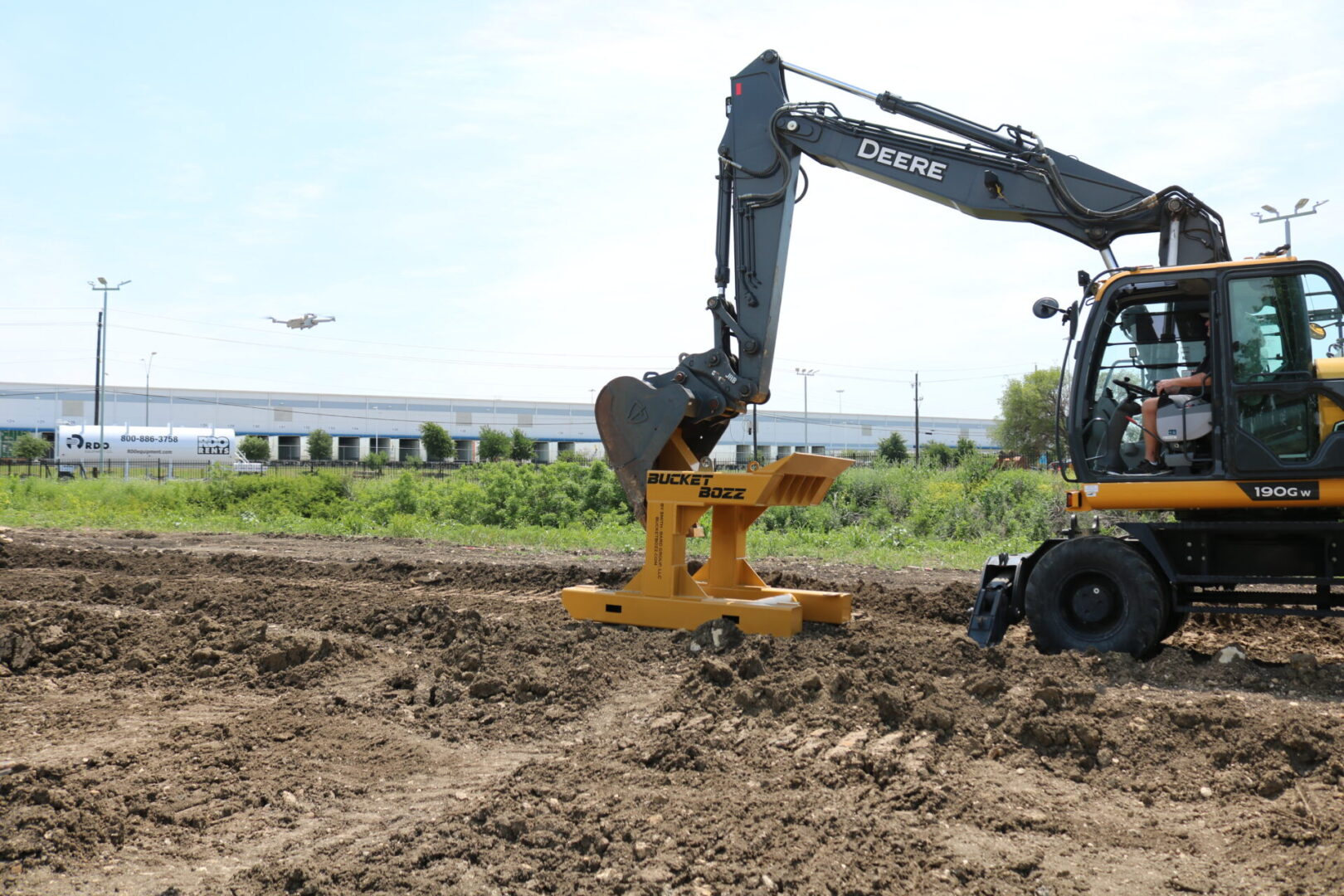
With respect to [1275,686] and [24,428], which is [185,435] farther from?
Answer: [1275,686]

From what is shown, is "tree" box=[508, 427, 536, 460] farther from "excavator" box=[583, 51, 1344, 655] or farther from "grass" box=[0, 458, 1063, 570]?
"excavator" box=[583, 51, 1344, 655]

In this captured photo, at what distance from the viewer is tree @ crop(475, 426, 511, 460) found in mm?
57469

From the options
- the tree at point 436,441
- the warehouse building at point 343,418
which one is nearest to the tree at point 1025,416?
the warehouse building at point 343,418

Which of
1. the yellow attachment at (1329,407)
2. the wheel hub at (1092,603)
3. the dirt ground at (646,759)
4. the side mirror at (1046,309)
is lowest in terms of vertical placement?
the dirt ground at (646,759)

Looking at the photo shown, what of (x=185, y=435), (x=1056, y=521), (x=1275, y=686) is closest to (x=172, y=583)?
(x=1275, y=686)

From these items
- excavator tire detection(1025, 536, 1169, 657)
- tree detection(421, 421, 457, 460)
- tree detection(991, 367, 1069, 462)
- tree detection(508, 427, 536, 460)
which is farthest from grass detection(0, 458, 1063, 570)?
tree detection(991, 367, 1069, 462)

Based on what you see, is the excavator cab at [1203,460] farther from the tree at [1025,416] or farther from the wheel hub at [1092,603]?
the tree at [1025,416]

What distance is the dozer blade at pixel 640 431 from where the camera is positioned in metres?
8.27

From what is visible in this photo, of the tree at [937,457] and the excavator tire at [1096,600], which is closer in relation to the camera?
the excavator tire at [1096,600]

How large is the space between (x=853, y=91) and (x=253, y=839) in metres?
7.16

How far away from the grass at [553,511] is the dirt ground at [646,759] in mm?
6820

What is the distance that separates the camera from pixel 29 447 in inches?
2016

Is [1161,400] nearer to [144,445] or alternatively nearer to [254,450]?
[144,445]

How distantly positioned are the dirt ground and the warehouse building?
47698 mm
